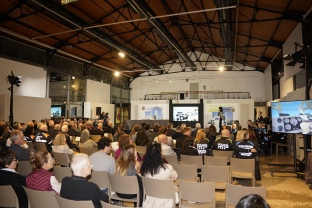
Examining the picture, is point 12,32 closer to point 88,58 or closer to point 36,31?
point 36,31

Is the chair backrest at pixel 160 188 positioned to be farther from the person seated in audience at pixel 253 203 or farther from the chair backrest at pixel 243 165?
the chair backrest at pixel 243 165

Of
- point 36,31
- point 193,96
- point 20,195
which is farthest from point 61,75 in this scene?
point 20,195

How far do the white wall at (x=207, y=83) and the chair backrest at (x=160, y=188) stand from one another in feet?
70.1

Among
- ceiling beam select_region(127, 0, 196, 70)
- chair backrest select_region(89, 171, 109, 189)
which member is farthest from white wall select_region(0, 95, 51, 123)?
chair backrest select_region(89, 171, 109, 189)

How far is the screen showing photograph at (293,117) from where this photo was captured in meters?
5.97

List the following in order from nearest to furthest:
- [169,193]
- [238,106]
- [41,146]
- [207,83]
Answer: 1. [169,193]
2. [41,146]
3. [238,106]
4. [207,83]

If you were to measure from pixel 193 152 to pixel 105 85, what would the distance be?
56.6 feet

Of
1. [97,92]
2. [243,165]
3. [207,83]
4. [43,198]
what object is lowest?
[243,165]

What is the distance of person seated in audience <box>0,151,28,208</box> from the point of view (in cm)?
294

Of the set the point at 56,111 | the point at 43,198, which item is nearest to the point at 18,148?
the point at 43,198

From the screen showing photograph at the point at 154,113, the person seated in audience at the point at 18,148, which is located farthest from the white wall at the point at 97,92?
the person seated in audience at the point at 18,148

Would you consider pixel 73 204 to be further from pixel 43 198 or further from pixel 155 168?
pixel 155 168

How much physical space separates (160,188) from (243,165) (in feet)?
8.04

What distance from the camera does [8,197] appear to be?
111 inches
